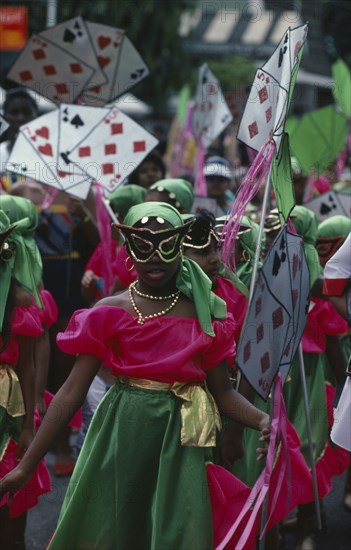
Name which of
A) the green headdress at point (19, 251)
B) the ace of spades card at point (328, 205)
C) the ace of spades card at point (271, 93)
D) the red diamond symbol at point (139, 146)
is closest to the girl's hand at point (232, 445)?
the green headdress at point (19, 251)

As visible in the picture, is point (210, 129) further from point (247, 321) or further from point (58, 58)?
point (247, 321)

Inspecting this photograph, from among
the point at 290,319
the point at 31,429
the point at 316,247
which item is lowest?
the point at 31,429

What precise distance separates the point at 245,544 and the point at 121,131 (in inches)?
136

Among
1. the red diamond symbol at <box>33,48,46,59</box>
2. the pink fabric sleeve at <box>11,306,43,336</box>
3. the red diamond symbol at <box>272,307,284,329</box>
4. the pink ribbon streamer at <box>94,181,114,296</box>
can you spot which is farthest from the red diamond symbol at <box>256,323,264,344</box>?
the red diamond symbol at <box>33,48,46,59</box>

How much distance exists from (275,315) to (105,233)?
2.96 meters

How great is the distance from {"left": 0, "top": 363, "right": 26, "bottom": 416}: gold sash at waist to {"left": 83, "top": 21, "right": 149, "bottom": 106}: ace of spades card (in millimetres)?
3678

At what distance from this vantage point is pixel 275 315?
4.06 metres

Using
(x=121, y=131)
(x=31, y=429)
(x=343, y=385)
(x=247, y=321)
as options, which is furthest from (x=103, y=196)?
(x=247, y=321)

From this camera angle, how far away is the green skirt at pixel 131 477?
432 cm

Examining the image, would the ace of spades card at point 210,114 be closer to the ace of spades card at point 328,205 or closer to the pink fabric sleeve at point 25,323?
the ace of spades card at point 328,205

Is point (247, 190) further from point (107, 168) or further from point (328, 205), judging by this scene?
point (328, 205)

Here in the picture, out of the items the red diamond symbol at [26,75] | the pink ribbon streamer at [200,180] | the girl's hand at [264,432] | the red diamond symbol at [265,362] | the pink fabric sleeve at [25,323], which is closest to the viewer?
the red diamond symbol at [265,362]

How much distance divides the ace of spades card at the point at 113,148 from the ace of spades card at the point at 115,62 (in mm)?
1172

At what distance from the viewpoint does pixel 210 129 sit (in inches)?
386
